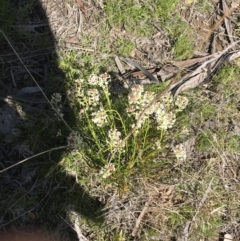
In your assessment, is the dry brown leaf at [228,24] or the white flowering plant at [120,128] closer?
the white flowering plant at [120,128]

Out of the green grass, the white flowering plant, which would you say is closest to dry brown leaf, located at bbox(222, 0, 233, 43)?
the green grass

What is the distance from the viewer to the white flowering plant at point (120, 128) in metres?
2.02

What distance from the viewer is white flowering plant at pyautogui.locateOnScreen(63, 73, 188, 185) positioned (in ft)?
6.61

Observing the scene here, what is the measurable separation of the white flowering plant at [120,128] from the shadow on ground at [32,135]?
0.18 m

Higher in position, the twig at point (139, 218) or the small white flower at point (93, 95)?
the small white flower at point (93, 95)

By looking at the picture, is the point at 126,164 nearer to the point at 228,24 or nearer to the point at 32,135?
the point at 32,135

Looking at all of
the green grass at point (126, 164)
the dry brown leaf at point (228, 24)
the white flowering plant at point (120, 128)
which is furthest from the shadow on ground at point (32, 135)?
the dry brown leaf at point (228, 24)

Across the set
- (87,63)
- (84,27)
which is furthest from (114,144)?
(84,27)

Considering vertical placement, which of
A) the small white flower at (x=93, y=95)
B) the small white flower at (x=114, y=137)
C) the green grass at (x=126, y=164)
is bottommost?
the green grass at (x=126, y=164)

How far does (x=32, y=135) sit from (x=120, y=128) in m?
0.51

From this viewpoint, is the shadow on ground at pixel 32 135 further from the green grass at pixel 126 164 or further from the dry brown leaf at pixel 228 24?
the dry brown leaf at pixel 228 24

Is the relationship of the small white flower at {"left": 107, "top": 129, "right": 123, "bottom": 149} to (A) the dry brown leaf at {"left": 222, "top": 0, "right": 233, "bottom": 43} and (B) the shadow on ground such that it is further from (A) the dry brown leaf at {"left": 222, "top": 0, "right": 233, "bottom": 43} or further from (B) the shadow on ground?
(A) the dry brown leaf at {"left": 222, "top": 0, "right": 233, "bottom": 43}

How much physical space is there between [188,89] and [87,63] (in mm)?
638

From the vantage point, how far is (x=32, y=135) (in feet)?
8.29
